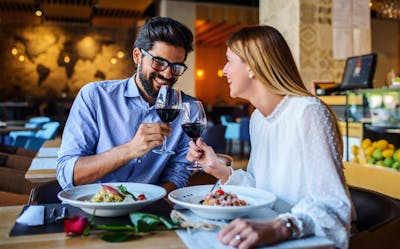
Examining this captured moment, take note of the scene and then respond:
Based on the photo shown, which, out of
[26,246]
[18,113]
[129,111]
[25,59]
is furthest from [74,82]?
[26,246]

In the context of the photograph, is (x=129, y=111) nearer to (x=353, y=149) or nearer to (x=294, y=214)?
(x=294, y=214)

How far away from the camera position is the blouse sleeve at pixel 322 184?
1.12 metres

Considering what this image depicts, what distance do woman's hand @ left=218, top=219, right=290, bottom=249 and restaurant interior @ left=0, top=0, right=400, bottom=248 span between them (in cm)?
33

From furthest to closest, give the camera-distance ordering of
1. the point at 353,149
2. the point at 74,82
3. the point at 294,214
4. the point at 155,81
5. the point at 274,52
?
the point at 74,82 → the point at 353,149 → the point at 155,81 → the point at 274,52 → the point at 294,214

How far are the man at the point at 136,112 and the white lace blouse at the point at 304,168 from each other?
1.66 feet

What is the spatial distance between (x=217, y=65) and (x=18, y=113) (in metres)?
7.73

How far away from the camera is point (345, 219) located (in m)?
1.17

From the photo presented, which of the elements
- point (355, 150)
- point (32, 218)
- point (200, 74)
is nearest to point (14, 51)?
point (200, 74)

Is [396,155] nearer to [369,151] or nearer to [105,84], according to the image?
[369,151]

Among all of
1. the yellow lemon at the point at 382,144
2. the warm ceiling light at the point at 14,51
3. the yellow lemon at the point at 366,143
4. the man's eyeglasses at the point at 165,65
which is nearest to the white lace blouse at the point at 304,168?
the man's eyeglasses at the point at 165,65

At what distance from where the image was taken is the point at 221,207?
1.15 metres

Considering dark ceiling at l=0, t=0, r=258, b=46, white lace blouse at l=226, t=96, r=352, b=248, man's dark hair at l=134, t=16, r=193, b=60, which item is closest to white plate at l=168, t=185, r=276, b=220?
white lace blouse at l=226, t=96, r=352, b=248

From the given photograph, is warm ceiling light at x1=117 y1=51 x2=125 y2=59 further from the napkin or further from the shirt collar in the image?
the napkin

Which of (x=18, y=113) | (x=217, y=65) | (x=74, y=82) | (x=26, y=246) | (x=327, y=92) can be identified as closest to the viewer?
(x=26, y=246)
